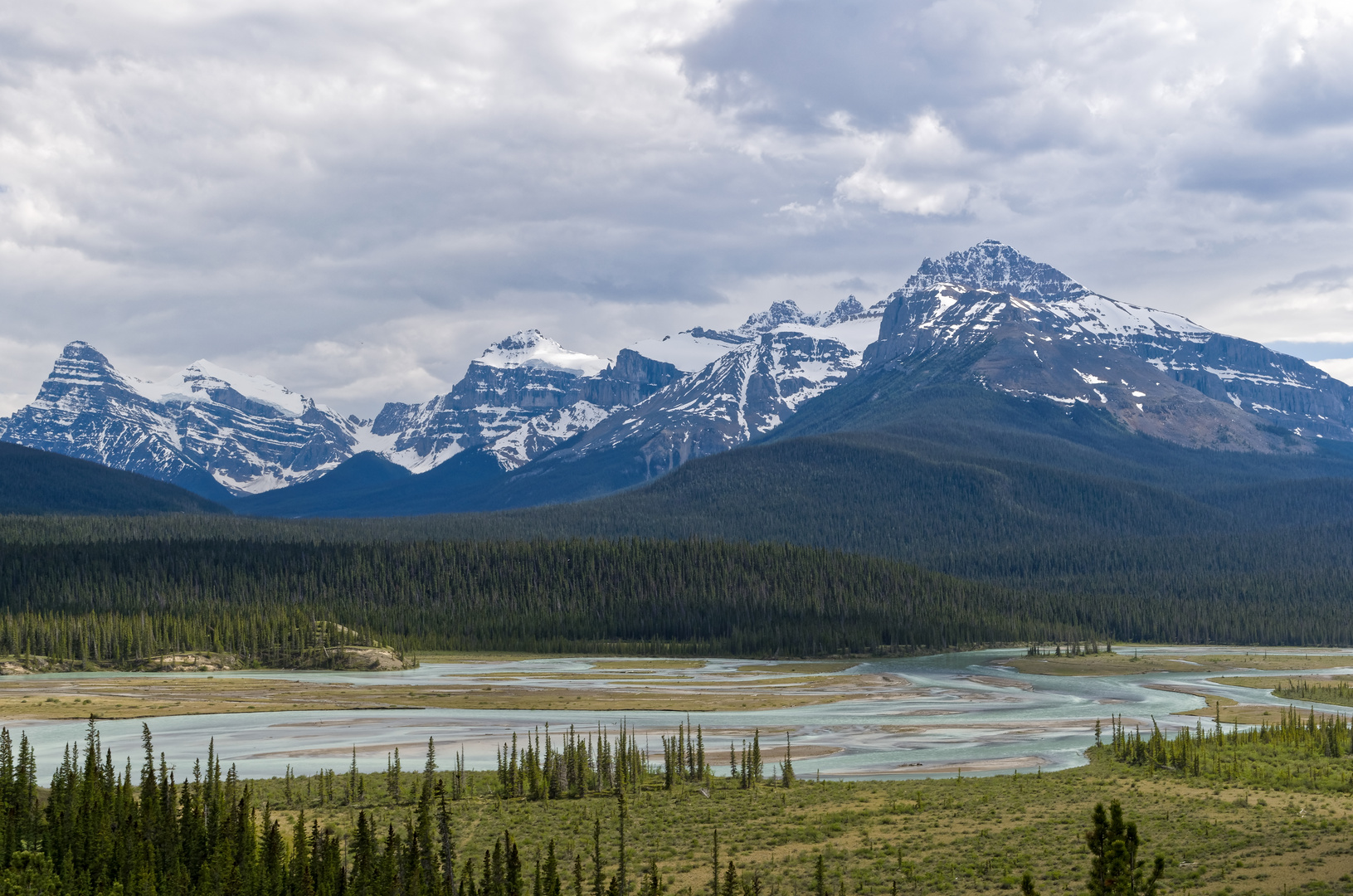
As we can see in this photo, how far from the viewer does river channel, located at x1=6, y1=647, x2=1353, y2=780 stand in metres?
86.5

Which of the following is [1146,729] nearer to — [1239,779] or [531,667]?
[1239,779]

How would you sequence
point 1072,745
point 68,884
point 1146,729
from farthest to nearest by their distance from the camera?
point 1146,729 → point 1072,745 → point 68,884

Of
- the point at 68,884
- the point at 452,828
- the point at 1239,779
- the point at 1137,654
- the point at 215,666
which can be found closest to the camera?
the point at 68,884

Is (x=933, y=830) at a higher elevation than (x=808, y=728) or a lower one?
lower

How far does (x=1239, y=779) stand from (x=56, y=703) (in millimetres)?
100412

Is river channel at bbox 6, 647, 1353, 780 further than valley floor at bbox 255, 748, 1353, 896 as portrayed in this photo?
Yes

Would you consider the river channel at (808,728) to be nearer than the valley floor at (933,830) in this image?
No

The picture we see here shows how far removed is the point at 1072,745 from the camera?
94.1m

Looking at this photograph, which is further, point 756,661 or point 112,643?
point 756,661

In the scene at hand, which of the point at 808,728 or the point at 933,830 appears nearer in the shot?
the point at 933,830

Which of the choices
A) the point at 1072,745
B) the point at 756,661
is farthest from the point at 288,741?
the point at 756,661

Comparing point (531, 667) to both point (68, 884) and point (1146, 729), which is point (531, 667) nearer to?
point (1146, 729)

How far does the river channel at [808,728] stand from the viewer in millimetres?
86500

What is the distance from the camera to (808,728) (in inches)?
4227
